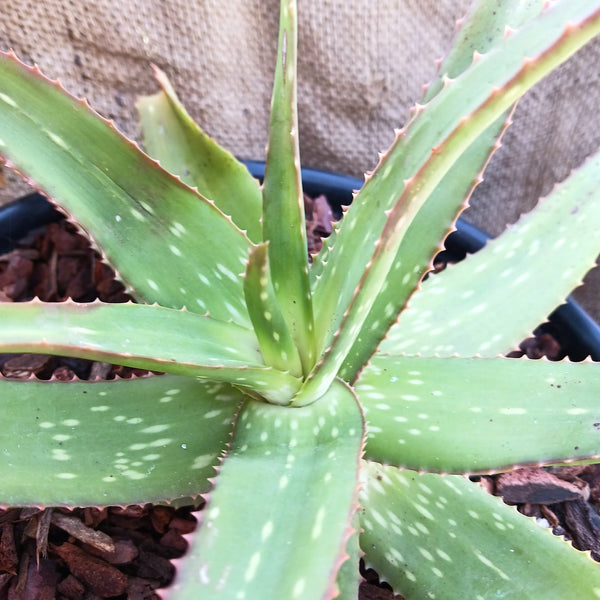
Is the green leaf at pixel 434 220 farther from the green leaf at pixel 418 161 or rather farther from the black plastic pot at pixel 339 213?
the black plastic pot at pixel 339 213

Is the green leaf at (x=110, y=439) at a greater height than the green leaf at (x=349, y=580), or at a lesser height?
lesser

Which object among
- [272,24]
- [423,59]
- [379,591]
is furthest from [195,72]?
[379,591]

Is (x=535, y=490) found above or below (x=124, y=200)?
below

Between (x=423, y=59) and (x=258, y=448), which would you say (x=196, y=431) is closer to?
(x=258, y=448)

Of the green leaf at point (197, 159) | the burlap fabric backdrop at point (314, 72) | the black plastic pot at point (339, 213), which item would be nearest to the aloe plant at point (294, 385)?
the green leaf at point (197, 159)

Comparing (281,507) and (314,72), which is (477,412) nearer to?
(281,507)

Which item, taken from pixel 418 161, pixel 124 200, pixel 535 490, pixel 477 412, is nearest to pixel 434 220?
A: pixel 418 161

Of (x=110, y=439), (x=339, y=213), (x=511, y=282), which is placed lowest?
(x=110, y=439)
